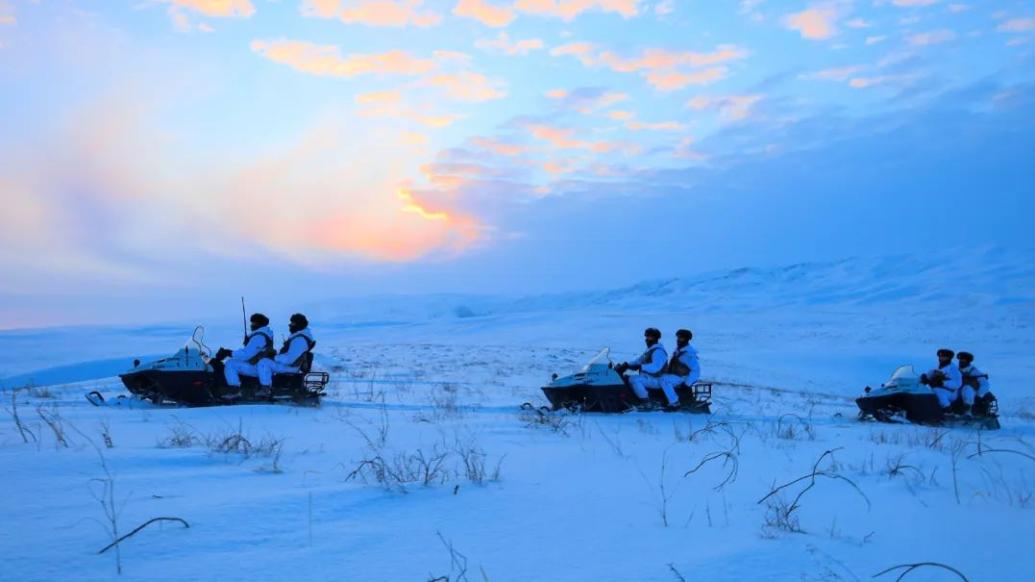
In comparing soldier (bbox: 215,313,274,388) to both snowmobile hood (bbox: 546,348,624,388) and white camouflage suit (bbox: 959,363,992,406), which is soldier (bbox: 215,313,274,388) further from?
white camouflage suit (bbox: 959,363,992,406)


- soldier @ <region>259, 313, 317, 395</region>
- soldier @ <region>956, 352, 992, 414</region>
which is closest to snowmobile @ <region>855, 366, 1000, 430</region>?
soldier @ <region>956, 352, 992, 414</region>

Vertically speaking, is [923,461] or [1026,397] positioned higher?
[923,461]

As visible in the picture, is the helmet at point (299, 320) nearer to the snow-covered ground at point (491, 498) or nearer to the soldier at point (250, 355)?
the soldier at point (250, 355)

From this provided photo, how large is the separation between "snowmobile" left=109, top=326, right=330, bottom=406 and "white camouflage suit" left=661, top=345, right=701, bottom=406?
5.73 metres

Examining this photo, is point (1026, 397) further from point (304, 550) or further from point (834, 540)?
point (304, 550)

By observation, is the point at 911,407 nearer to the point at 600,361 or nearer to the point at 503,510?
the point at 600,361

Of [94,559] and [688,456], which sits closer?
[94,559]

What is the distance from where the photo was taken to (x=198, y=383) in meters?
12.0

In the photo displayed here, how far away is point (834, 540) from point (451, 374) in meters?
19.5

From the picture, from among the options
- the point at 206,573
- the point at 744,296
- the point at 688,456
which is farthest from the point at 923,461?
the point at 744,296

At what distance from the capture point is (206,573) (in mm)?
3076

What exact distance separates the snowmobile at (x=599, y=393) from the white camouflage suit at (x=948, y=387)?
192 inches

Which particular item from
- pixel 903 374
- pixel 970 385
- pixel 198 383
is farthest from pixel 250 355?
pixel 970 385

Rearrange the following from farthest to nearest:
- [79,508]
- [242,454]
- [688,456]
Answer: [688,456] → [242,454] → [79,508]
